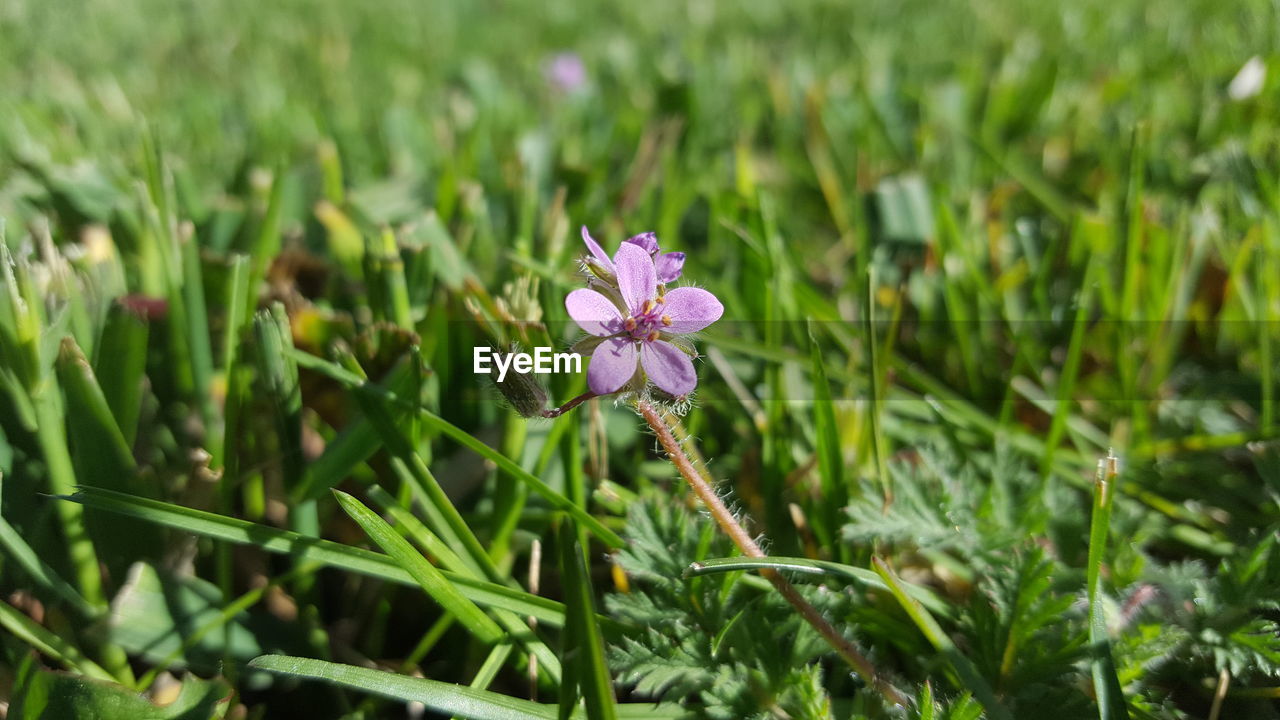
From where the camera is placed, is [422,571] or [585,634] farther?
[422,571]

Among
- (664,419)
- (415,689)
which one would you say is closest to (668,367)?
(664,419)

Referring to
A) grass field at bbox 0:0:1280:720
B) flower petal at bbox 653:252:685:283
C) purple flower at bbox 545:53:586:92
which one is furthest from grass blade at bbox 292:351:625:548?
purple flower at bbox 545:53:586:92

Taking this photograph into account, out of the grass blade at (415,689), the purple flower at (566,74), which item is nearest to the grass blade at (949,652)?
the grass blade at (415,689)

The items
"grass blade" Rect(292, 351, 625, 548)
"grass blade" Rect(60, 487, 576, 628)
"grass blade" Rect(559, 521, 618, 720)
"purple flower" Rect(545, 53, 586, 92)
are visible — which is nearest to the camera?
"grass blade" Rect(559, 521, 618, 720)

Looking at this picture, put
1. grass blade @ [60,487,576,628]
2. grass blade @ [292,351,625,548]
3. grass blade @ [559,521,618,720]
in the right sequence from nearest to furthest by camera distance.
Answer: grass blade @ [559,521,618,720] → grass blade @ [60,487,576,628] → grass blade @ [292,351,625,548]

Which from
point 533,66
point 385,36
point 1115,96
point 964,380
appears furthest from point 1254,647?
point 385,36

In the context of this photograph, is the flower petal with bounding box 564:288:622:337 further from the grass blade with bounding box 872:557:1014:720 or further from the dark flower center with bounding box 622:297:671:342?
the grass blade with bounding box 872:557:1014:720

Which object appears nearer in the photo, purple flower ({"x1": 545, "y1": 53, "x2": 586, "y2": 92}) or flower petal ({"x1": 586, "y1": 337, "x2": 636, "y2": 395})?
flower petal ({"x1": 586, "y1": 337, "x2": 636, "y2": 395})

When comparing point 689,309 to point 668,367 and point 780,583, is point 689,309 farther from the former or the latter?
point 780,583

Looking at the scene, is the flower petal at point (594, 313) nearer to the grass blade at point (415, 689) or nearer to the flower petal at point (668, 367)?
the flower petal at point (668, 367)
